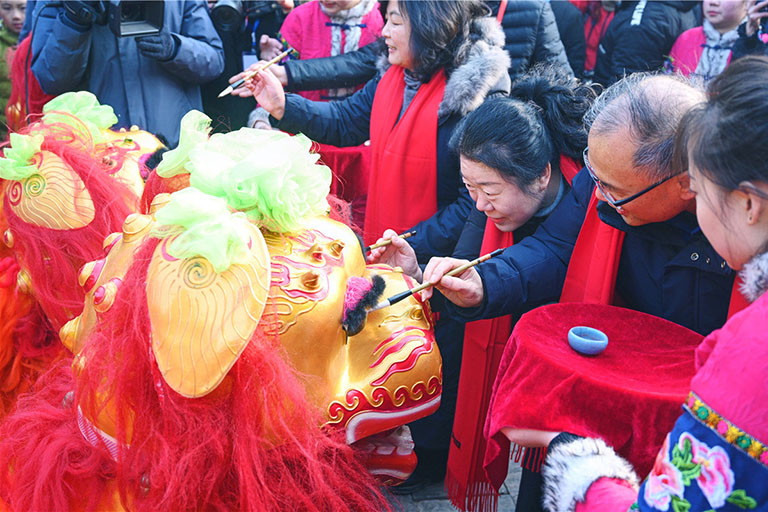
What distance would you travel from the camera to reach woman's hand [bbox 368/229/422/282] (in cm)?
227

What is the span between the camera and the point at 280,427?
58.5 inches

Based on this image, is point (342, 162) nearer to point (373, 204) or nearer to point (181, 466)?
point (373, 204)

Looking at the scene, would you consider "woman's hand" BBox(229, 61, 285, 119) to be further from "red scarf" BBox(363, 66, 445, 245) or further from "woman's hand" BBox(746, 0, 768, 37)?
"woman's hand" BBox(746, 0, 768, 37)

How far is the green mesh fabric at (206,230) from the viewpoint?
1348 millimetres

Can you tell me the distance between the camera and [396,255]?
236 centimetres

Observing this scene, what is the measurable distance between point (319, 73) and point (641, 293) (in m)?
2.24

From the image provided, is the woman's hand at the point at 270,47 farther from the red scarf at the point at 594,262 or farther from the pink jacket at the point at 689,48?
the red scarf at the point at 594,262

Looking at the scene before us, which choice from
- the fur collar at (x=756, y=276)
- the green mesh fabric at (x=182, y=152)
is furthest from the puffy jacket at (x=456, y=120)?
the fur collar at (x=756, y=276)

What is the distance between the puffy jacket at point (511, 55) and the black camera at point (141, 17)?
66 centimetres

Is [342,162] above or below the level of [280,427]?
below

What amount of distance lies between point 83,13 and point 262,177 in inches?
78.9

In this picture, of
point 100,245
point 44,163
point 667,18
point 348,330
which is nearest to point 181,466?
point 348,330

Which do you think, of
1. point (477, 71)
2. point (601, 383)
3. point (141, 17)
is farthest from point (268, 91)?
point (601, 383)

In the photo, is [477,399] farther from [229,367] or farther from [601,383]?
[229,367]
